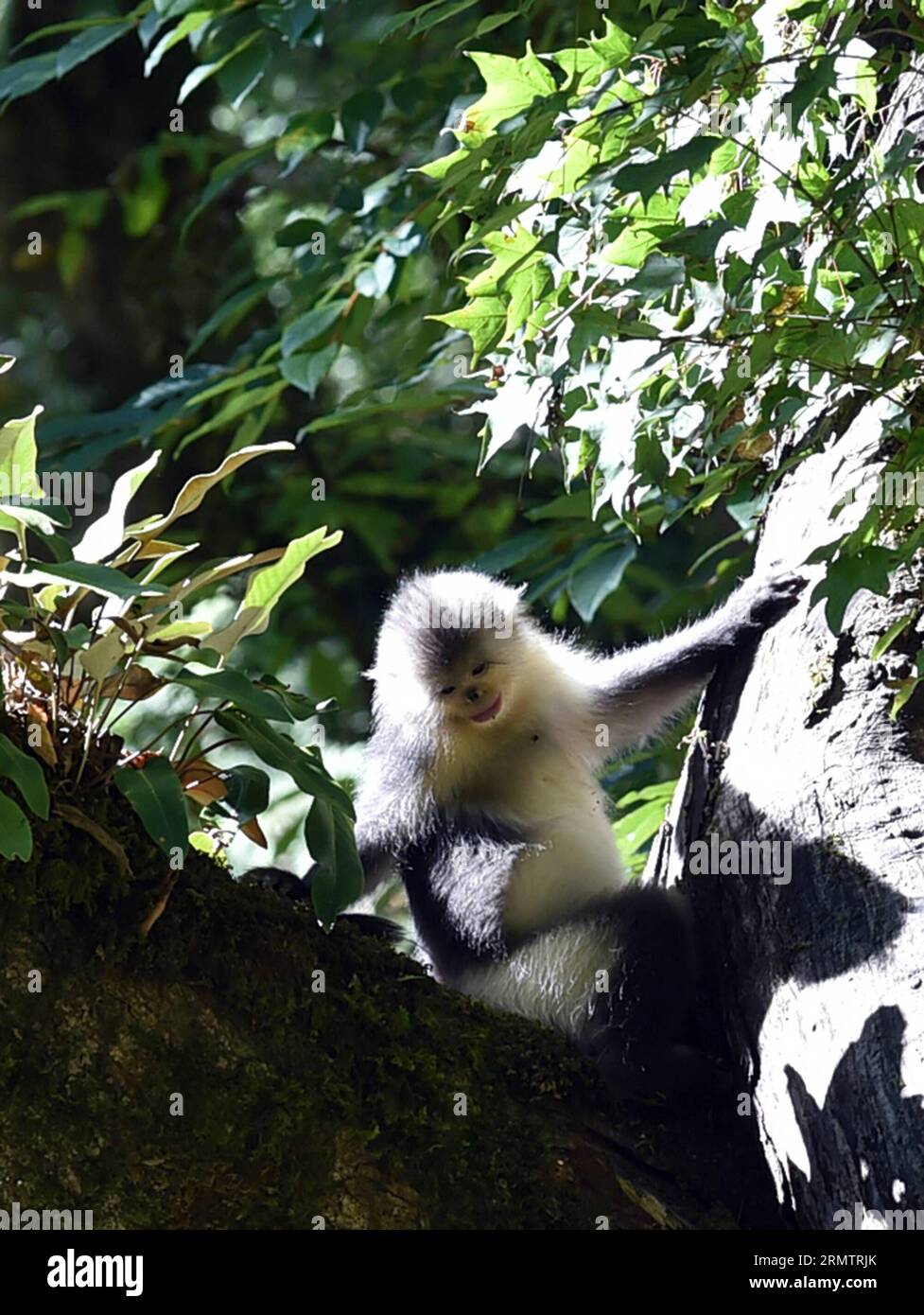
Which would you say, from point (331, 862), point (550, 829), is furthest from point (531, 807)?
point (331, 862)

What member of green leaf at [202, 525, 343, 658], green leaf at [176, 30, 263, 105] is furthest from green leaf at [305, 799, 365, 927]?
green leaf at [176, 30, 263, 105]

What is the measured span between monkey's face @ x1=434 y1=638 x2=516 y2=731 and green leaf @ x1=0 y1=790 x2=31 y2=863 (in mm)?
1879

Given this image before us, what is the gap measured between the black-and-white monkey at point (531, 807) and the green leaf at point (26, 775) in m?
1.14

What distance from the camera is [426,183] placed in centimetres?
472

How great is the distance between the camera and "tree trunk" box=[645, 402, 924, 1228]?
7.89 ft

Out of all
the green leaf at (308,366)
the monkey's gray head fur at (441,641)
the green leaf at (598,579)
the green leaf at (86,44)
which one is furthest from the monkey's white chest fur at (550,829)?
the green leaf at (86,44)

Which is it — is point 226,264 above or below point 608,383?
above

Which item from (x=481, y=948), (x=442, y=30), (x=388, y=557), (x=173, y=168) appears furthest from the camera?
(x=173, y=168)

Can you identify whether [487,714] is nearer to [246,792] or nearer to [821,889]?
[246,792]

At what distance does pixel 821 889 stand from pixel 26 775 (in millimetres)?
1365

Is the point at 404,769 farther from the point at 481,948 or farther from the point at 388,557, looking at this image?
the point at 388,557

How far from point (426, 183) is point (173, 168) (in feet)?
8.59

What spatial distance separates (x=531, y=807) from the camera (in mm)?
3953
